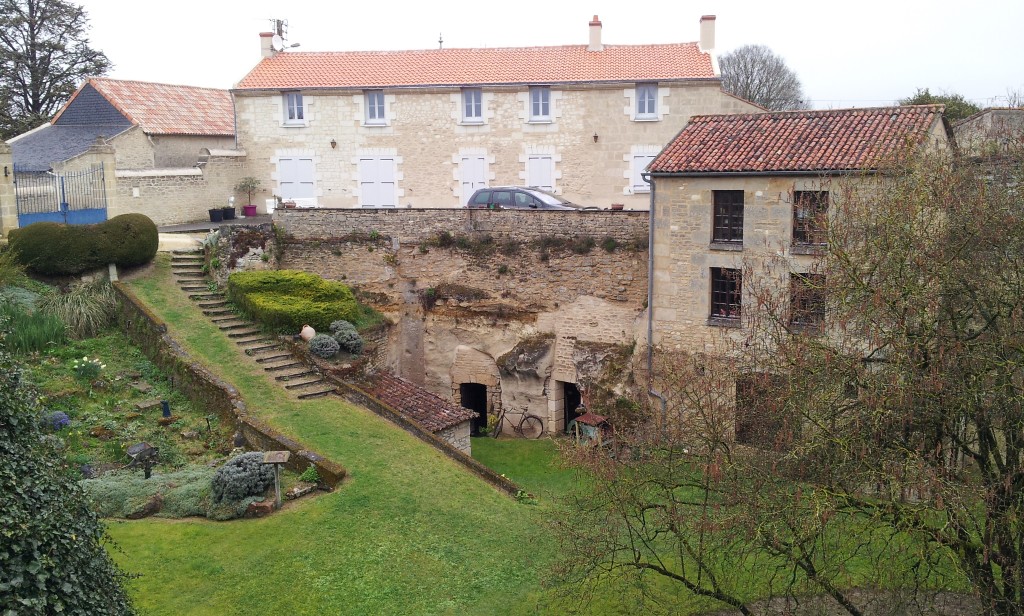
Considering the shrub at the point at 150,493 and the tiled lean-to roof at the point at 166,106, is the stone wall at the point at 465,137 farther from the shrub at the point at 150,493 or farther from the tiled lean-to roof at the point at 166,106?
the shrub at the point at 150,493

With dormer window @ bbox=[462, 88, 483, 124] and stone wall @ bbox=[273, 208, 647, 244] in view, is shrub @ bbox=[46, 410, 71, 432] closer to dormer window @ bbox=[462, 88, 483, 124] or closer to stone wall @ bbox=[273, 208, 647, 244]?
stone wall @ bbox=[273, 208, 647, 244]

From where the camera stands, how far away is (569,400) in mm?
22844

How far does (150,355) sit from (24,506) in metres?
12.4

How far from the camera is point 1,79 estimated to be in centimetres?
3688

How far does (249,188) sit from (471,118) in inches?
314

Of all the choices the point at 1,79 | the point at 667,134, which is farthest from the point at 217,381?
the point at 1,79

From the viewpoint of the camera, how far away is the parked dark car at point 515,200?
2278 cm

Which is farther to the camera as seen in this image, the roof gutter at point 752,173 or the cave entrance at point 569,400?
the cave entrance at point 569,400

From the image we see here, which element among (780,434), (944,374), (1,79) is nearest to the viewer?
(944,374)

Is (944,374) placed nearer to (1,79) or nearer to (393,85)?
(393,85)

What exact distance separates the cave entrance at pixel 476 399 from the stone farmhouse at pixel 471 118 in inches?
259

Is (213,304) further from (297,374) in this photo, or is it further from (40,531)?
(40,531)

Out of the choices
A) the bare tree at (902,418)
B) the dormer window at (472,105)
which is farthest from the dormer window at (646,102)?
the bare tree at (902,418)

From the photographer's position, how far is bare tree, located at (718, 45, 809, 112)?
4988 cm
